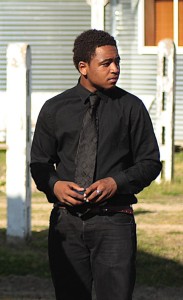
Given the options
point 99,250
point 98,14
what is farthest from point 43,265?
point 98,14

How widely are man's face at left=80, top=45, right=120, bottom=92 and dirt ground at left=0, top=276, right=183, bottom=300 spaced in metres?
3.08

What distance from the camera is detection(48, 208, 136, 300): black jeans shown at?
5.08 m

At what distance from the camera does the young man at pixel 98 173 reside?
5078 millimetres

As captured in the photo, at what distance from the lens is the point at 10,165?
32.4 ft

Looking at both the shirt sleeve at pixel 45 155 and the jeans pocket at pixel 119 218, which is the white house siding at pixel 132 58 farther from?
the jeans pocket at pixel 119 218

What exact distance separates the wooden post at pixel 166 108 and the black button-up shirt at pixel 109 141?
9949 mm

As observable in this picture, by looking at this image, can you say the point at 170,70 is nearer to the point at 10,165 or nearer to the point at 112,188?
the point at 10,165

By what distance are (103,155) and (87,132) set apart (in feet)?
0.43

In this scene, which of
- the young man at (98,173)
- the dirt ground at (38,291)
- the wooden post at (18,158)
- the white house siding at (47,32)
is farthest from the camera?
the white house siding at (47,32)

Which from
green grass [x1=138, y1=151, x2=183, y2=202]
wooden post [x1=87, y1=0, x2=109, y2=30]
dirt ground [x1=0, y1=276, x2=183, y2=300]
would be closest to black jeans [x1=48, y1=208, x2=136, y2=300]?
dirt ground [x1=0, y1=276, x2=183, y2=300]

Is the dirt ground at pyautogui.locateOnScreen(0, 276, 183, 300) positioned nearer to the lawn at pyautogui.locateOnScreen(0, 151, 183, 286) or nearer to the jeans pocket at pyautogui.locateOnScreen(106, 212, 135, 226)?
the lawn at pyautogui.locateOnScreen(0, 151, 183, 286)

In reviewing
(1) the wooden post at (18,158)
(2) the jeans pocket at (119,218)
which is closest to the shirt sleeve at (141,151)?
(2) the jeans pocket at (119,218)

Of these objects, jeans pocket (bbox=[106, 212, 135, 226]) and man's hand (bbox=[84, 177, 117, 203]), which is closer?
man's hand (bbox=[84, 177, 117, 203])

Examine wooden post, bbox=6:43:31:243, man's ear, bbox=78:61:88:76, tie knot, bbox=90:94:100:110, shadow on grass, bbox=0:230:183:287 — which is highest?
man's ear, bbox=78:61:88:76
